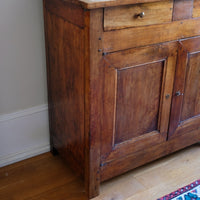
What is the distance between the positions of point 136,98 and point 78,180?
0.56m

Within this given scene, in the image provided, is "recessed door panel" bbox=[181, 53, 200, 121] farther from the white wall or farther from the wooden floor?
the white wall

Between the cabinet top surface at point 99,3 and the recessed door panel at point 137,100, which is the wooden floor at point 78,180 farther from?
the cabinet top surface at point 99,3

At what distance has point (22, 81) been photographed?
181cm

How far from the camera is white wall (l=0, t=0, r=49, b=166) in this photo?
5.50ft

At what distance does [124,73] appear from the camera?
151 centimetres

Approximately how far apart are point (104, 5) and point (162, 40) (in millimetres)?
383

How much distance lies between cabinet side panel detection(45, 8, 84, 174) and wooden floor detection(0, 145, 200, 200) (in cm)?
11

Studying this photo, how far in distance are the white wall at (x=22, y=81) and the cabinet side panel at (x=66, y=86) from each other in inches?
3.1

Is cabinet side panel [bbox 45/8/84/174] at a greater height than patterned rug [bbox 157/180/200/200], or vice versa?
cabinet side panel [bbox 45/8/84/174]

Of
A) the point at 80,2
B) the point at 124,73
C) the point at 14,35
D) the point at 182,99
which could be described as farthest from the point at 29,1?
the point at 182,99

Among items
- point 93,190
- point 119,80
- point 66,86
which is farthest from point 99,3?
point 93,190

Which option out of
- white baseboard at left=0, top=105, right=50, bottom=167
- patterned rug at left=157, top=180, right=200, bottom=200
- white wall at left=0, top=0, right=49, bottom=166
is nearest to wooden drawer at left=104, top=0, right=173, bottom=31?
white wall at left=0, top=0, right=49, bottom=166

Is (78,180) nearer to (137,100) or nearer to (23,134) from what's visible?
(23,134)

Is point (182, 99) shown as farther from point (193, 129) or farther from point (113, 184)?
point (113, 184)
